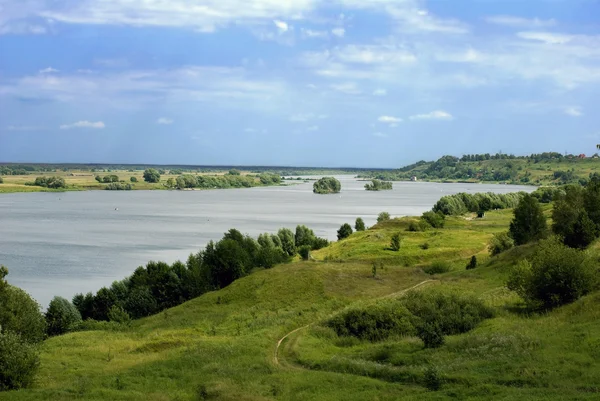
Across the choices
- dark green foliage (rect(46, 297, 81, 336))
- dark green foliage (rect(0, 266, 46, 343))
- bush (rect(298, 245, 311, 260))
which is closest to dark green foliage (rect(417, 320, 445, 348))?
dark green foliage (rect(0, 266, 46, 343))

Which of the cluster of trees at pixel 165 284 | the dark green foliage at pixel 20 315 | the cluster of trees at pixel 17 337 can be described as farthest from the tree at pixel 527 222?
the dark green foliage at pixel 20 315

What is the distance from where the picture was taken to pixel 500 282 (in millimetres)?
41031

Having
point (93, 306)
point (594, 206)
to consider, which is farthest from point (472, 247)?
point (93, 306)

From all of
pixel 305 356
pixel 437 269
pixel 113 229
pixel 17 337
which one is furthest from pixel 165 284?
pixel 113 229

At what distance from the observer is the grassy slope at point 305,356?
1980cm

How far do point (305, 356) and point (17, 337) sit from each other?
1120 centimetres

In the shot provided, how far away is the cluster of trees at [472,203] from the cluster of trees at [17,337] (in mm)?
89763

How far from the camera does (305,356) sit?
26.2 meters

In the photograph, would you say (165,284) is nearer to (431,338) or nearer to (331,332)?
(331,332)

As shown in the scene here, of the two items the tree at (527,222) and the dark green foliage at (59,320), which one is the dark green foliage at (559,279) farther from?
the dark green foliage at (59,320)

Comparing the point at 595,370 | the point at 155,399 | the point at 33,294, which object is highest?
the point at 595,370

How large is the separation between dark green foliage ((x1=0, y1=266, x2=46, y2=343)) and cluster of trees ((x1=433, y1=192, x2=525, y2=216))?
294 feet

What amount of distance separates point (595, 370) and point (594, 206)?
32.7 metres

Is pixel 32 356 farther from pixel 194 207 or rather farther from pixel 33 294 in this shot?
pixel 194 207
